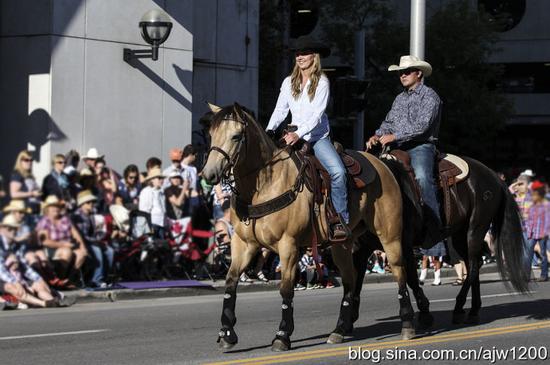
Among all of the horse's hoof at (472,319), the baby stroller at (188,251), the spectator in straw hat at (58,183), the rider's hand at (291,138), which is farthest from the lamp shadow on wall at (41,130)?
the rider's hand at (291,138)

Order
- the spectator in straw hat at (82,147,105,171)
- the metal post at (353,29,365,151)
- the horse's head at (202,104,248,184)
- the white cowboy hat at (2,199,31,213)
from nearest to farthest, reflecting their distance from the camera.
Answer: the horse's head at (202,104,248,184) → the white cowboy hat at (2,199,31,213) → the spectator in straw hat at (82,147,105,171) → the metal post at (353,29,365,151)

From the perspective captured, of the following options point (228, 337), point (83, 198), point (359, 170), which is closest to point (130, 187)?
point (83, 198)

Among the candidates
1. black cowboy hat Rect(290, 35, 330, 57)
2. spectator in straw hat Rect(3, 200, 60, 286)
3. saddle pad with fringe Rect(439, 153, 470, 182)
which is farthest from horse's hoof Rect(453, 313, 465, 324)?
spectator in straw hat Rect(3, 200, 60, 286)

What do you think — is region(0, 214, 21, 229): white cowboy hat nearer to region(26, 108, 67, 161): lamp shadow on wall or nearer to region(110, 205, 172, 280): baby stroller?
region(110, 205, 172, 280): baby stroller

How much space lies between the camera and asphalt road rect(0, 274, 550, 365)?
10297 mm

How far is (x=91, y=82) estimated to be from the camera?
2067 centimetres

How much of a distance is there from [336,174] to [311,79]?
958 mm

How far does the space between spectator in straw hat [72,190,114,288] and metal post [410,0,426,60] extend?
7.89 metres

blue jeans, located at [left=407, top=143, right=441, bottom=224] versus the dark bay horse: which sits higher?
blue jeans, located at [left=407, top=143, right=441, bottom=224]

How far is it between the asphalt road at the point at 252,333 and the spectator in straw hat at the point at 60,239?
28.8 inches

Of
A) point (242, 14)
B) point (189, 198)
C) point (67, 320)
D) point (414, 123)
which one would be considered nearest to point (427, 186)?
point (414, 123)

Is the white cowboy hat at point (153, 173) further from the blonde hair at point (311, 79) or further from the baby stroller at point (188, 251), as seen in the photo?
the blonde hair at point (311, 79)

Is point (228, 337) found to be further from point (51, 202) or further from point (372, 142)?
point (51, 202)

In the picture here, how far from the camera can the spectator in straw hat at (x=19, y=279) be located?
1520 cm
